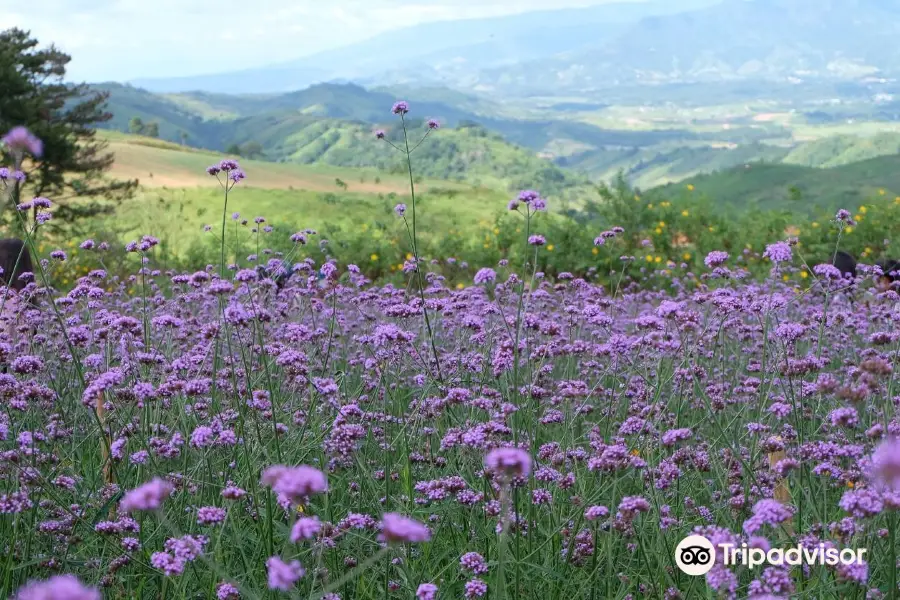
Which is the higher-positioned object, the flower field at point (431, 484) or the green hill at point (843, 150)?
the flower field at point (431, 484)

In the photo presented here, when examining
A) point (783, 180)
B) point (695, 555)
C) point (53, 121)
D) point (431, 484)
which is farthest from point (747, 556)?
point (783, 180)

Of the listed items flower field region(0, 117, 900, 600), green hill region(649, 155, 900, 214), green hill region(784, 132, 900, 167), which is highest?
flower field region(0, 117, 900, 600)

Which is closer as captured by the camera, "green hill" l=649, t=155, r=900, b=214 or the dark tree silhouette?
the dark tree silhouette

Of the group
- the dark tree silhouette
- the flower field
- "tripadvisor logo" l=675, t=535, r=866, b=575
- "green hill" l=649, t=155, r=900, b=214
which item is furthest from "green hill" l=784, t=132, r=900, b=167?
"tripadvisor logo" l=675, t=535, r=866, b=575

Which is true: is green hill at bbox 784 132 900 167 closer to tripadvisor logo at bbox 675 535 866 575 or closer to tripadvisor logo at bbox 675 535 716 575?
tripadvisor logo at bbox 675 535 866 575

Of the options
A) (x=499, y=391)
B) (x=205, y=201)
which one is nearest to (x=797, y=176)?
(x=205, y=201)

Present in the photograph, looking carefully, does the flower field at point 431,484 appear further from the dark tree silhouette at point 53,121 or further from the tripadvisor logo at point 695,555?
the dark tree silhouette at point 53,121

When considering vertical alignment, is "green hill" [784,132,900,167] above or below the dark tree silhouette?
below

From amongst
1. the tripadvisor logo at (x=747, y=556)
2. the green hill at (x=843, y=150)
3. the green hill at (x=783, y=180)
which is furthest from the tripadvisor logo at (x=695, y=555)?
the green hill at (x=843, y=150)

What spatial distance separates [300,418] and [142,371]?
2.92 ft

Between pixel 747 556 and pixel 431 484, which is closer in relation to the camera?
pixel 747 556

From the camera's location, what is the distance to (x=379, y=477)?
3.72 m

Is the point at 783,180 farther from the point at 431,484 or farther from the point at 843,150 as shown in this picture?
the point at 843,150

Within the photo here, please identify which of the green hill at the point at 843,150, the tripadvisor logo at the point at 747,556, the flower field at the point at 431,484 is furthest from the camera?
the green hill at the point at 843,150
